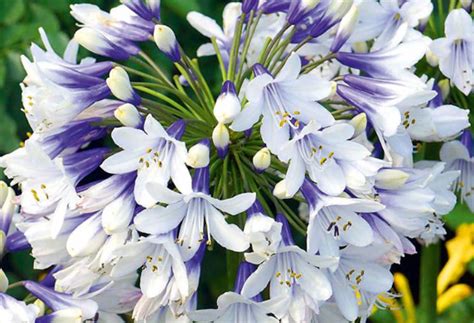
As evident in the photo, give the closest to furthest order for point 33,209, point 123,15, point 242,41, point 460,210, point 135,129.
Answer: point 135,129, point 33,209, point 123,15, point 242,41, point 460,210

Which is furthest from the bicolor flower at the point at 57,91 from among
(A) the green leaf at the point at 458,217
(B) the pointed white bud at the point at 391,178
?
(A) the green leaf at the point at 458,217

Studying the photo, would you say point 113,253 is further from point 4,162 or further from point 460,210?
point 460,210

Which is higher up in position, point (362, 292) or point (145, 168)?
point (145, 168)

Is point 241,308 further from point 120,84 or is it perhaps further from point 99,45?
point 99,45

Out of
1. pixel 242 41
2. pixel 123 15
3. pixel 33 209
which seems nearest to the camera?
pixel 33 209

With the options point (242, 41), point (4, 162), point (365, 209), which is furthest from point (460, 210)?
point (4, 162)

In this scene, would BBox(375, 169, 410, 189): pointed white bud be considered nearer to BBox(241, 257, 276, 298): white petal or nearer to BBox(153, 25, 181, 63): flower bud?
BBox(241, 257, 276, 298): white petal

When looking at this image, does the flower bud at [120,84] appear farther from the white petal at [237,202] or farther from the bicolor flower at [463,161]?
the bicolor flower at [463,161]
